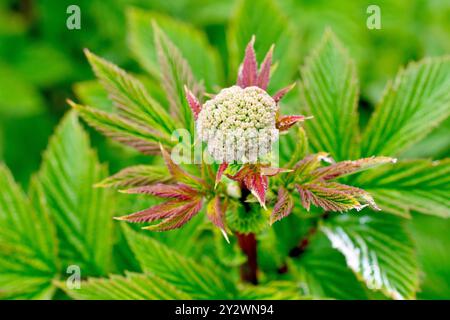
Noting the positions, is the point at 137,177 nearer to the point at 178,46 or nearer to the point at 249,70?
the point at 249,70

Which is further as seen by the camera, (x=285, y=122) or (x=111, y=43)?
(x=111, y=43)

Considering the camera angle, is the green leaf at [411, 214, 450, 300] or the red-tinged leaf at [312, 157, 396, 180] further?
the green leaf at [411, 214, 450, 300]

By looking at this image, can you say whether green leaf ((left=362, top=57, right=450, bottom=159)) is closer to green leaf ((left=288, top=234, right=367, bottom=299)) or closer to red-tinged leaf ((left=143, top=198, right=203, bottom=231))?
green leaf ((left=288, top=234, right=367, bottom=299))

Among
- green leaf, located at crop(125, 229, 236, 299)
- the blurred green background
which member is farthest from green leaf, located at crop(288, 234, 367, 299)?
the blurred green background

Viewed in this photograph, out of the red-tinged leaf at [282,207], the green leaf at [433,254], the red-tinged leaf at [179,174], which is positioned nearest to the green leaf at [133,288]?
the red-tinged leaf at [179,174]

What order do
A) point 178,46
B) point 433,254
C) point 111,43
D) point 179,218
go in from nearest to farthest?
point 179,218 < point 178,46 < point 433,254 < point 111,43

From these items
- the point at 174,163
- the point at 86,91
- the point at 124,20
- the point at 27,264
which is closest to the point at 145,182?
the point at 174,163

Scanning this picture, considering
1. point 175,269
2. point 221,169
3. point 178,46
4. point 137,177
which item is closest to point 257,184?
point 221,169
